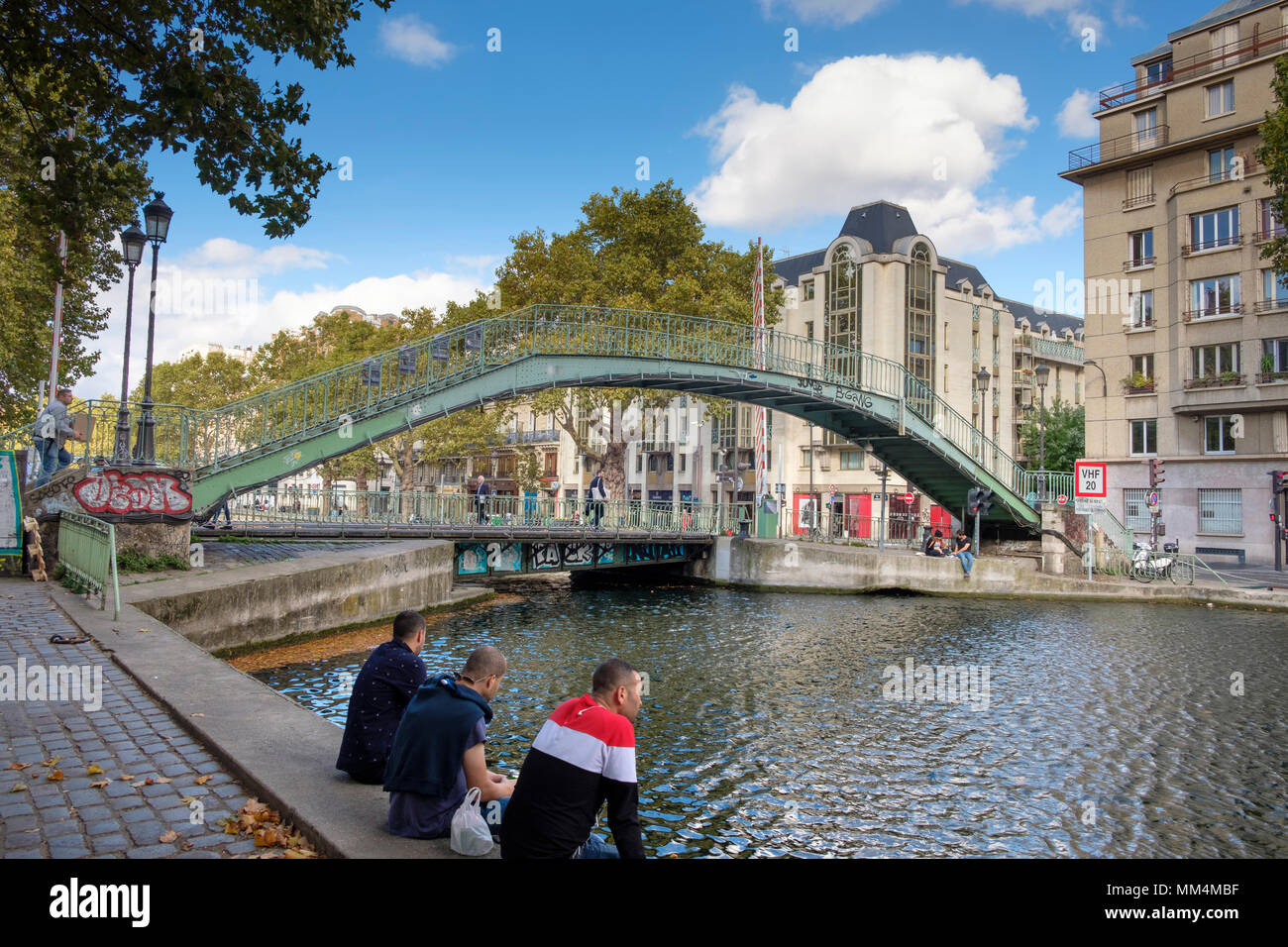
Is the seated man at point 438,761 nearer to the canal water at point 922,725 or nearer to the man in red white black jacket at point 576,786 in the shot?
the man in red white black jacket at point 576,786

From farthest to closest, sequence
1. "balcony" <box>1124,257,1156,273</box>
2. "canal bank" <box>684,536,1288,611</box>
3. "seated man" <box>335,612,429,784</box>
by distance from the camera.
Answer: "balcony" <box>1124,257,1156,273</box> < "canal bank" <box>684,536,1288,611</box> < "seated man" <box>335,612,429,784</box>

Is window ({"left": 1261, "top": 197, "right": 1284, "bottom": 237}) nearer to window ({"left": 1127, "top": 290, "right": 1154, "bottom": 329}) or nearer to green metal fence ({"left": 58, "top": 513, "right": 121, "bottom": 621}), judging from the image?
window ({"left": 1127, "top": 290, "right": 1154, "bottom": 329})

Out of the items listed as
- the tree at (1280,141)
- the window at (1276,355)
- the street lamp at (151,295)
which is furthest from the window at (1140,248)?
the street lamp at (151,295)

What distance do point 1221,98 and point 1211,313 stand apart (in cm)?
844

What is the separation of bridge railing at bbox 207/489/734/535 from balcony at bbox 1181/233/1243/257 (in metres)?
23.8

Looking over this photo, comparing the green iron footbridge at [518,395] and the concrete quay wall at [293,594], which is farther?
the green iron footbridge at [518,395]

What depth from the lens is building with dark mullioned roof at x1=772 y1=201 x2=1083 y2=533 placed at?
49656mm

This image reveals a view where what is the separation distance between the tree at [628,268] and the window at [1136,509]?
17.5 metres

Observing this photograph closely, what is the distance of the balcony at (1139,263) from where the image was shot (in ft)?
116

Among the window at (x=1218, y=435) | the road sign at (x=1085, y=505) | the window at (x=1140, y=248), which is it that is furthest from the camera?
the window at (x=1140, y=248)

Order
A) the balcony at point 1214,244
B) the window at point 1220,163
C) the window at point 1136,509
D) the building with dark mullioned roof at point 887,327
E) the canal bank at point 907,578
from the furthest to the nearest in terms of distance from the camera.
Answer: the building with dark mullioned roof at point 887,327, the window at point 1136,509, the window at point 1220,163, the balcony at point 1214,244, the canal bank at point 907,578

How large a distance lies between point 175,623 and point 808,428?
43895 millimetres

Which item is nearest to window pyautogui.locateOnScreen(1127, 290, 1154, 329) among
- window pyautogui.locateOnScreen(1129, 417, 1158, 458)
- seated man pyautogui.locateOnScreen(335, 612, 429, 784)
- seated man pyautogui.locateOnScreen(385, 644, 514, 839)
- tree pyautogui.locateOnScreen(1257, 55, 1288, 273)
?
window pyautogui.locateOnScreen(1129, 417, 1158, 458)
